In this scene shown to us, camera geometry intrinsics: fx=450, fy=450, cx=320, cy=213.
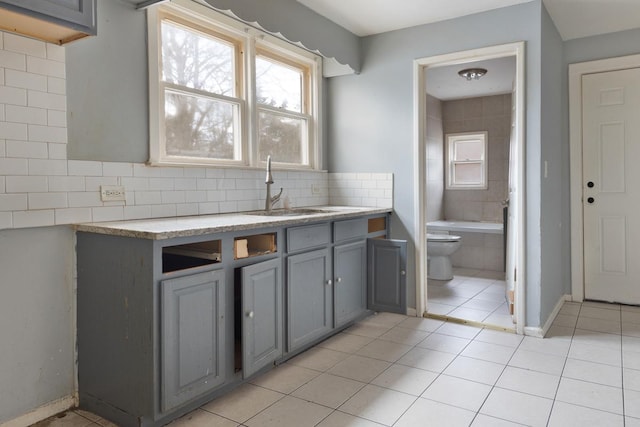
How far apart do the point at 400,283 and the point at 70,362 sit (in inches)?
90.8

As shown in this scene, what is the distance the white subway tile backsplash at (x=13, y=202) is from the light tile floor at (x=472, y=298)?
9.94ft

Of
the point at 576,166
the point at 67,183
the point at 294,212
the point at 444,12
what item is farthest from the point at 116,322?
the point at 576,166

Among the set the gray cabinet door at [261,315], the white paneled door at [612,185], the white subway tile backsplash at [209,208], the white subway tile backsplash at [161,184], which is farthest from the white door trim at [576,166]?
the white subway tile backsplash at [161,184]

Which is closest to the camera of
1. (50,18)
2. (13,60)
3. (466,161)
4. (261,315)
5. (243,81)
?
(50,18)

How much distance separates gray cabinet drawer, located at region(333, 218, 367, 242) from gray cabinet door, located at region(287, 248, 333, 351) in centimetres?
19

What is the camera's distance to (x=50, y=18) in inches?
70.1

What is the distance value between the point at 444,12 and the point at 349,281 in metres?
2.15

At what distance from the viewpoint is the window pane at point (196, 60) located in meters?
2.72

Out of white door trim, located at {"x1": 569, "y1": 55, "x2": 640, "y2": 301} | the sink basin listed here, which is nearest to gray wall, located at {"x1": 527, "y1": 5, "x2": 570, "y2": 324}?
white door trim, located at {"x1": 569, "y1": 55, "x2": 640, "y2": 301}

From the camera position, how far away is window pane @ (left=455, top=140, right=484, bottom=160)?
6.26 m

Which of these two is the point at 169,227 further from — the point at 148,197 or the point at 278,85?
the point at 278,85

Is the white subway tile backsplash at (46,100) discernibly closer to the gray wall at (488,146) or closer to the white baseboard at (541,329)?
the white baseboard at (541,329)

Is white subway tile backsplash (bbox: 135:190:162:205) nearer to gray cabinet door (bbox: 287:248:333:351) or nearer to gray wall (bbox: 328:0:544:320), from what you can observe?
gray cabinet door (bbox: 287:248:333:351)

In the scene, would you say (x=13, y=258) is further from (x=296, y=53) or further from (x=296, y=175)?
(x=296, y=53)
